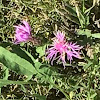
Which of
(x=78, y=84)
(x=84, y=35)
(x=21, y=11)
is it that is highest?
(x=21, y=11)

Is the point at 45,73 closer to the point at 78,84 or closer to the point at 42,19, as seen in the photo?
the point at 78,84

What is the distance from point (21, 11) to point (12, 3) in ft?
0.23

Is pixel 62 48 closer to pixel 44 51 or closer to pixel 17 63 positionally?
pixel 44 51

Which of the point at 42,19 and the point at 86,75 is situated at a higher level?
the point at 42,19

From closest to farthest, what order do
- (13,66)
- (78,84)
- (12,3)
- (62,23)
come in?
(13,66)
(78,84)
(62,23)
(12,3)

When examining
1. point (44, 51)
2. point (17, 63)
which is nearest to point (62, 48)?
point (44, 51)

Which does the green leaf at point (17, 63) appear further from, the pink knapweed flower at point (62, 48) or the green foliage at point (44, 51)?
the pink knapweed flower at point (62, 48)

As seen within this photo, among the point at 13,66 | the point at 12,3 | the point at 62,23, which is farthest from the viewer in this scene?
the point at 12,3

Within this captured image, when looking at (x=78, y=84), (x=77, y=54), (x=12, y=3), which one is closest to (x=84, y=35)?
(x=77, y=54)

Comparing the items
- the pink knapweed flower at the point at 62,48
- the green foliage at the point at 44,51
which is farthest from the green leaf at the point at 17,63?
the pink knapweed flower at the point at 62,48

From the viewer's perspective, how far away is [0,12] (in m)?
1.75

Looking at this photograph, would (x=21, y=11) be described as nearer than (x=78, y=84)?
No

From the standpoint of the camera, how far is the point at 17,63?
141cm

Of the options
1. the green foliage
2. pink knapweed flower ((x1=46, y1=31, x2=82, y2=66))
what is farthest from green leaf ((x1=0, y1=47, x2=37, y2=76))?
pink knapweed flower ((x1=46, y1=31, x2=82, y2=66))
